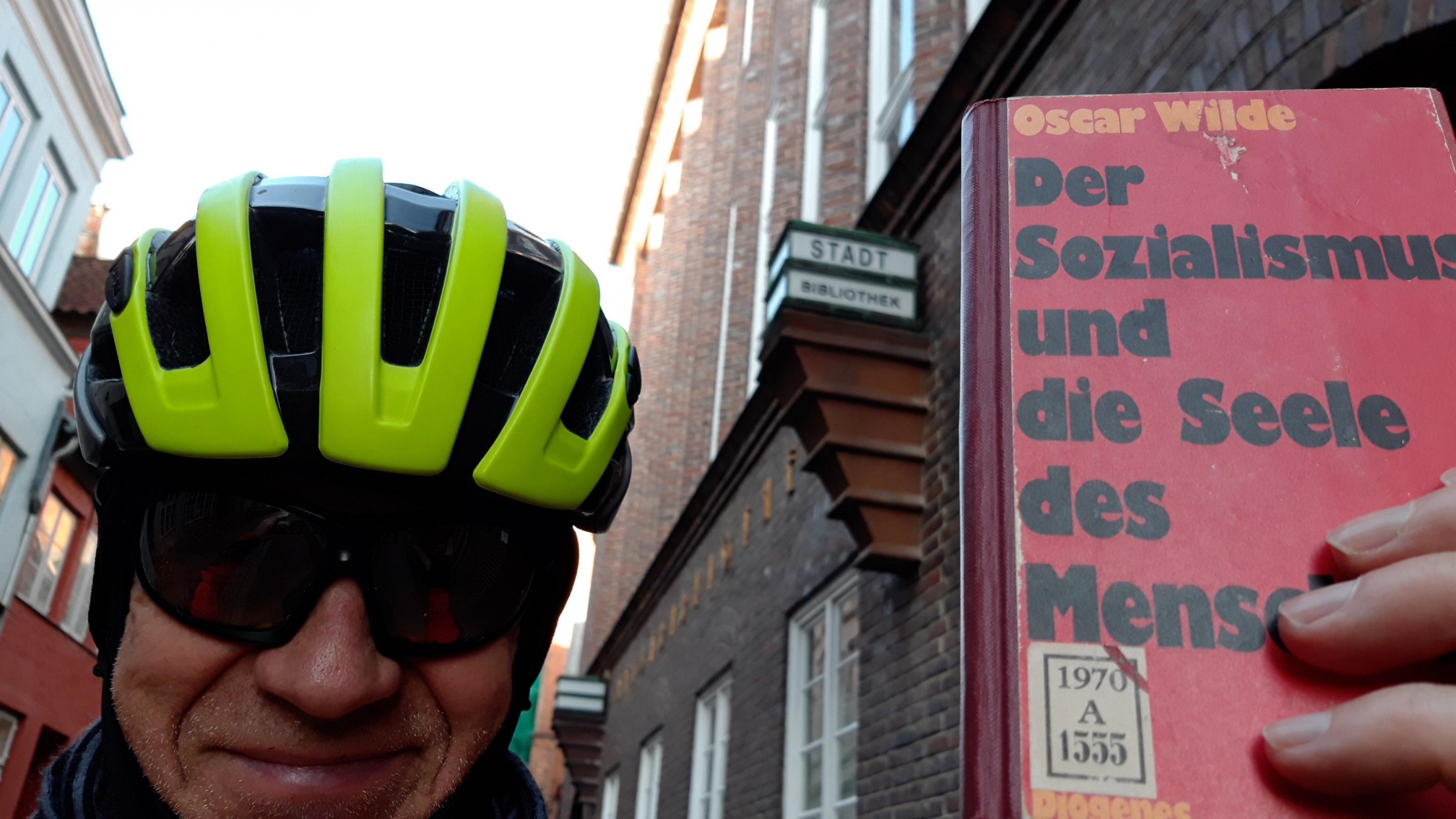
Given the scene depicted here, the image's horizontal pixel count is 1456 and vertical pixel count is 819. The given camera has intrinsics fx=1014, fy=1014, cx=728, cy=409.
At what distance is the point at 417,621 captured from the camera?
143 cm

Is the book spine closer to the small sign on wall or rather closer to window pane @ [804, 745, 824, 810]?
the small sign on wall

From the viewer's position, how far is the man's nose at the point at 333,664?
132 cm

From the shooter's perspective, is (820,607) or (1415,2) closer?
(1415,2)

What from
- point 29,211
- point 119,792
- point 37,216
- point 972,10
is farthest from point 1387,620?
→ point 37,216

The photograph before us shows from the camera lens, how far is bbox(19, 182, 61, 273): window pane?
567 inches

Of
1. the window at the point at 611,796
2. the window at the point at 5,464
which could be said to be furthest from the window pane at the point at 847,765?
the window at the point at 5,464

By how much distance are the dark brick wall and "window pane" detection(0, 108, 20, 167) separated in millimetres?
10210

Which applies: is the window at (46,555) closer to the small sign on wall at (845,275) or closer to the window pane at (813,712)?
the window pane at (813,712)

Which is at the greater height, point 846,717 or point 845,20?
point 845,20

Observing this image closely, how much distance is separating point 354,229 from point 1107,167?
1104 mm

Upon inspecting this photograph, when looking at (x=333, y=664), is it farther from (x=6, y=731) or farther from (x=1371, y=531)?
(x=6, y=731)

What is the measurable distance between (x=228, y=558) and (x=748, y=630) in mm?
7078

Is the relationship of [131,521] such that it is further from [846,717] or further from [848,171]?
[848,171]

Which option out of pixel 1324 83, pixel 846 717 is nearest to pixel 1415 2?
pixel 1324 83
